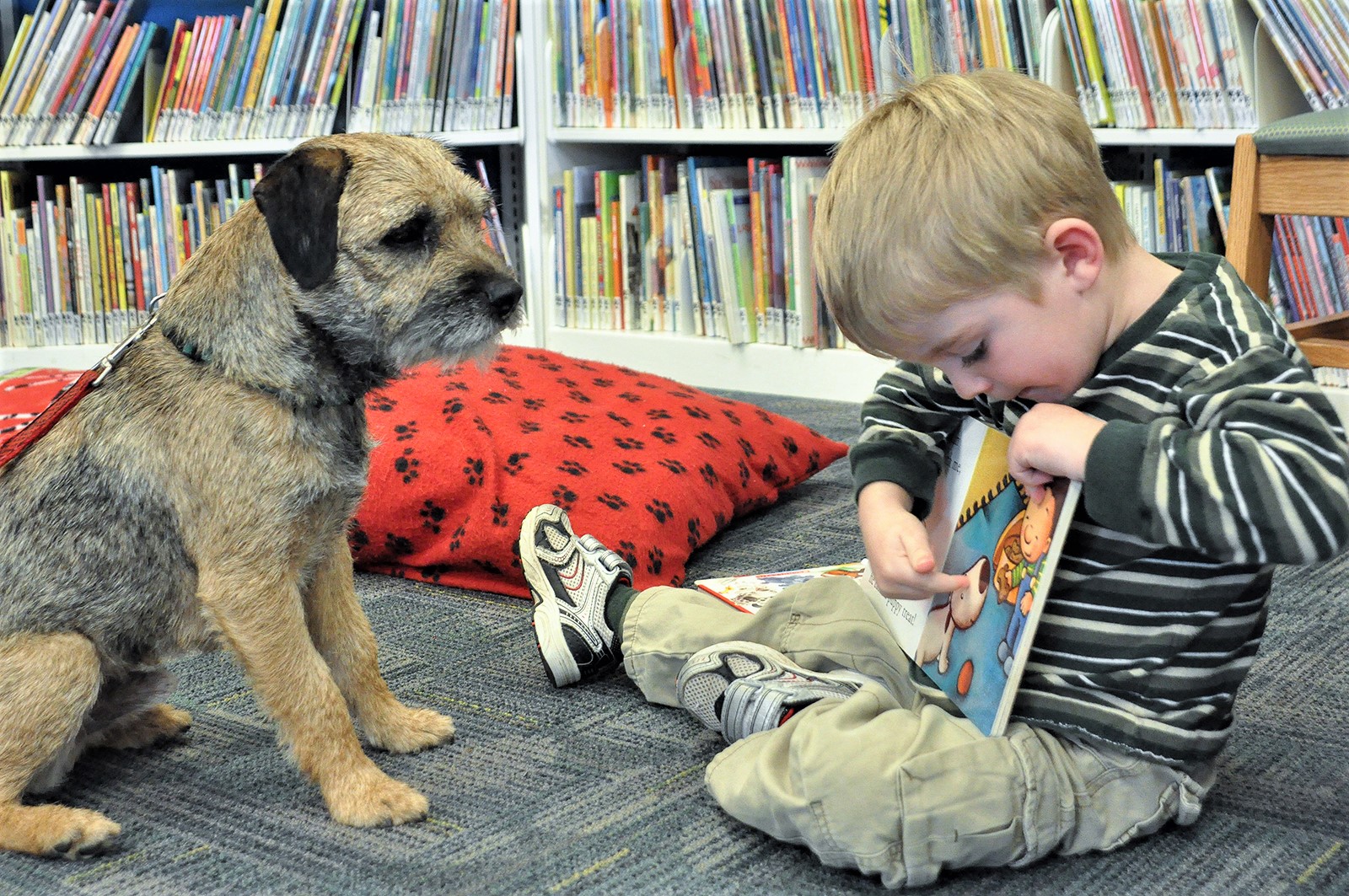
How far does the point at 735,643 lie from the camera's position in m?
1.24

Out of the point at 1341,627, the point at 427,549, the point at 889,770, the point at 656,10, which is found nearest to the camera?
the point at 889,770

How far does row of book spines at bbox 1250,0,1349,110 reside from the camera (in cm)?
217

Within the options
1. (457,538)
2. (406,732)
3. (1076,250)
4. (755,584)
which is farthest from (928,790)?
(457,538)

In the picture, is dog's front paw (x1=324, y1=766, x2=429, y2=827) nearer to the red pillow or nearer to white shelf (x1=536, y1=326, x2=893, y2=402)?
the red pillow

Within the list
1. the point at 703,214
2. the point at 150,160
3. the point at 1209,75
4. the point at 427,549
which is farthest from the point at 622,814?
the point at 150,160

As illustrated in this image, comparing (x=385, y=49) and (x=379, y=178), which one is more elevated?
(x=385, y=49)

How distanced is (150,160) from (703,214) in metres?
1.50

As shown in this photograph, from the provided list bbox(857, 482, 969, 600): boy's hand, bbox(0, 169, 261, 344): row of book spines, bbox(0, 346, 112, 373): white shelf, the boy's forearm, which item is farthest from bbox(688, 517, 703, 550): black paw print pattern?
bbox(0, 346, 112, 373): white shelf

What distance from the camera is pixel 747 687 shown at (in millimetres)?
1151

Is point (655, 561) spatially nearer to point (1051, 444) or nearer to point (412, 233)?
point (412, 233)

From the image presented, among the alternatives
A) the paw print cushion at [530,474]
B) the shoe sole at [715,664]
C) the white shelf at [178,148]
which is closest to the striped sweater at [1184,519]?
the shoe sole at [715,664]

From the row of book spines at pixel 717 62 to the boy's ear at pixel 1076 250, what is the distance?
186 centimetres

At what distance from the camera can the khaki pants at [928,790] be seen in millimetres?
962

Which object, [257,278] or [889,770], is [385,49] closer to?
[257,278]
